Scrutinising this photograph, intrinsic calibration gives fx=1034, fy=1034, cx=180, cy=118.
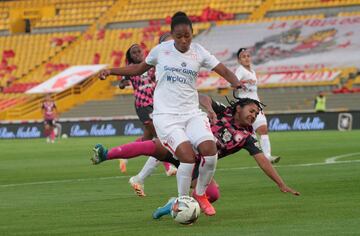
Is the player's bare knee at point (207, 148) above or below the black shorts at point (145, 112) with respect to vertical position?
above

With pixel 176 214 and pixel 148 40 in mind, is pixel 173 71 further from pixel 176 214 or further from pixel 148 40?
pixel 148 40

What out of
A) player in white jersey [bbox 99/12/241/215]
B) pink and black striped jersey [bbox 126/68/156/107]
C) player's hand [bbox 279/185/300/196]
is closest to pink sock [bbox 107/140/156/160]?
player in white jersey [bbox 99/12/241/215]

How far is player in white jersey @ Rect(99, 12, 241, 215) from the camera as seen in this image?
1055cm

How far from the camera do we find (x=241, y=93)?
2045cm

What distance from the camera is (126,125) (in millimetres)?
45469

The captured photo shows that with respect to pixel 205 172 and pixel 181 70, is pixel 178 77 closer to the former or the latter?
pixel 181 70

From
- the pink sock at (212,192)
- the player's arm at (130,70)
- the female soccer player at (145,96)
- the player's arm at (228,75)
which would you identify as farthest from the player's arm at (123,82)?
the player's arm at (228,75)

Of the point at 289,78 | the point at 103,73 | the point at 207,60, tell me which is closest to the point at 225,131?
the point at 207,60

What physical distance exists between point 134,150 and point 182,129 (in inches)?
37.9

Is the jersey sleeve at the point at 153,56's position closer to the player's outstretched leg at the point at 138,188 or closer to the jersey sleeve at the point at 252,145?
the jersey sleeve at the point at 252,145

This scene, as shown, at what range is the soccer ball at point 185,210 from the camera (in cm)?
989

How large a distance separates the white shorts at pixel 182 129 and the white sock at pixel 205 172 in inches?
7.5

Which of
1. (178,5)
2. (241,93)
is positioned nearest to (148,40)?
(178,5)

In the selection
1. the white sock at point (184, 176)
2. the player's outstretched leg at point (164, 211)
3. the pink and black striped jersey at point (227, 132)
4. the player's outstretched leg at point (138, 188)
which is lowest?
the player's outstretched leg at point (138, 188)
